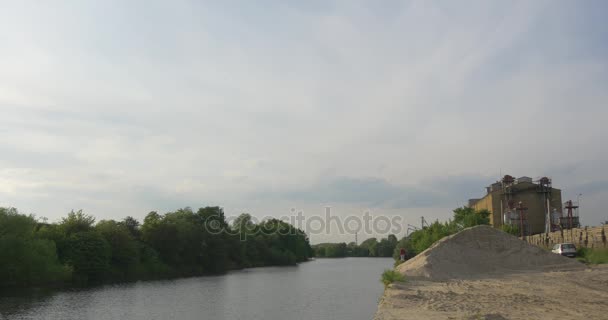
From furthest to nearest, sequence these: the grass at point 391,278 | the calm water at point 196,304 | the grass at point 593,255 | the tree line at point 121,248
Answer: the tree line at point 121,248 < the grass at point 593,255 < the grass at point 391,278 < the calm water at point 196,304

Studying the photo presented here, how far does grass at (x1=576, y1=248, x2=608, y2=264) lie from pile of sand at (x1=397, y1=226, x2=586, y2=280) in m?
3.63

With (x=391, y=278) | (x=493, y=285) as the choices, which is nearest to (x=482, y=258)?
(x=391, y=278)

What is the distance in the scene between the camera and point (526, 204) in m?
102

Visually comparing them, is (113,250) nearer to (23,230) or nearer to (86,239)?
(86,239)

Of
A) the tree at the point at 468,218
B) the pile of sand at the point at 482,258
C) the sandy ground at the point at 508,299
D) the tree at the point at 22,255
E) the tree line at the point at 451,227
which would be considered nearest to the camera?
the sandy ground at the point at 508,299

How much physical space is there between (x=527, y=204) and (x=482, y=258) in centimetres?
5771

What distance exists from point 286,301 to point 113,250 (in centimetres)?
4400

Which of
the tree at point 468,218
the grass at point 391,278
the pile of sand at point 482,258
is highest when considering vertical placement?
the tree at point 468,218

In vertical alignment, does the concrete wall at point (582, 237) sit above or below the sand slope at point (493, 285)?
above

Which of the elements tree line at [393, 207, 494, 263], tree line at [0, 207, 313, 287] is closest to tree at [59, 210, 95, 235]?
tree line at [0, 207, 313, 287]

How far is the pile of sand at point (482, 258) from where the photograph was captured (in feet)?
152

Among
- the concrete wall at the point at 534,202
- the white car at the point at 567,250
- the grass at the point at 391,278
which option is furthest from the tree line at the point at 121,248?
the concrete wall at the point at 534,202

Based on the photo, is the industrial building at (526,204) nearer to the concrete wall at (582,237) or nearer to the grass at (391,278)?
the concrete wall at (582,237)

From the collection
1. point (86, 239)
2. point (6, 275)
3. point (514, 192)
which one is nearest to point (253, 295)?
point (6, 275)
